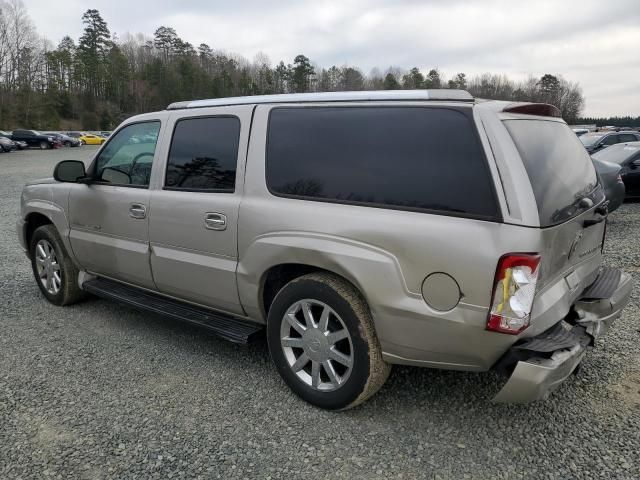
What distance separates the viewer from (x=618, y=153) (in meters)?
10.8

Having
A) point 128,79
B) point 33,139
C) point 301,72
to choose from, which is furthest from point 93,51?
point 33,139

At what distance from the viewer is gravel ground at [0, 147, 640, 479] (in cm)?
245

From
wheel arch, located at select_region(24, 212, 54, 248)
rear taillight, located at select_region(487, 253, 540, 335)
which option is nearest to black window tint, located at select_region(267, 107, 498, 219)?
rear taillight, located at select_region(487, 253, 540, 335)

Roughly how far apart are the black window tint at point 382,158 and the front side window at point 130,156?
4.07 feet

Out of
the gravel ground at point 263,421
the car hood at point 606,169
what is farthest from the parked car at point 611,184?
the gravel ground at point 263,421

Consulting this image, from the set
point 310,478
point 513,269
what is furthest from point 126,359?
point 513,269

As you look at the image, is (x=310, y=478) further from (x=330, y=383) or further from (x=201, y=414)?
(x=201, y=414)

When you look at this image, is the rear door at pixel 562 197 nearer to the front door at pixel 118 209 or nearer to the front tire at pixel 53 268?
the front door at pixel 118 209

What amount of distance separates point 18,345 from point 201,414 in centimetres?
199

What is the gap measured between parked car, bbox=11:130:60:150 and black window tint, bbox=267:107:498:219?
45726 millimetres

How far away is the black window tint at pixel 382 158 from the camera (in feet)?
7.79

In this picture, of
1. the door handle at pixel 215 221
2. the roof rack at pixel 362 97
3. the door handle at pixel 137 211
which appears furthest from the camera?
the door handle at pixel 137 211

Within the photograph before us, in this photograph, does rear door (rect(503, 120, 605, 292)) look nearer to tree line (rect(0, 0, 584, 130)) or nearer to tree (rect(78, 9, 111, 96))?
tree line (rect(0, 0, 584, 130))

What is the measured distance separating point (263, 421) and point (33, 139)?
152 ft
